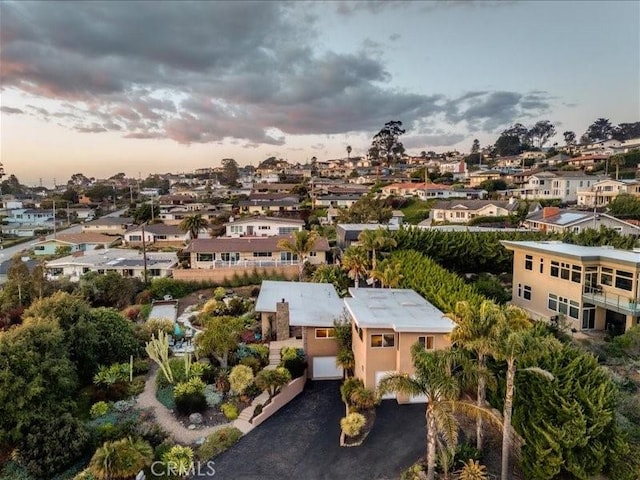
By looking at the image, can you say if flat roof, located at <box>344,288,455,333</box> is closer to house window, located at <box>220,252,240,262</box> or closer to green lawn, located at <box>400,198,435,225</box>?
house window, located at <box>220,252,240,262</box>

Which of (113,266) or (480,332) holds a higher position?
(480,332)

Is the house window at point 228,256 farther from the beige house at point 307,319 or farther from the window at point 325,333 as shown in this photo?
the window at point 325,333

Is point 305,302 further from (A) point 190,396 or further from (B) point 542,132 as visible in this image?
(B) point 542,132

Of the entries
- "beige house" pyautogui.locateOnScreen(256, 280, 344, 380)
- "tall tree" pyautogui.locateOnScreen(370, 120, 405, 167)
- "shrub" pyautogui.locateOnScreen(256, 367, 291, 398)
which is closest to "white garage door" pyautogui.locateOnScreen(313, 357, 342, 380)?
"beige house" pyautogui.locateOnScreen(256, 280, 344, 380)

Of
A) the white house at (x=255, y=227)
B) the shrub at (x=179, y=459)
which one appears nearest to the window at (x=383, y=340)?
the shrub at (x=179, y=459)

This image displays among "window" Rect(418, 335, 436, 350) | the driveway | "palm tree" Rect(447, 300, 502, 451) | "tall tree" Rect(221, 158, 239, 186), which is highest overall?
"tall tree" Rect(221, 158, 239, 186)

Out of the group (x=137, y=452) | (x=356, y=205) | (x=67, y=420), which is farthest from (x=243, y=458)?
(x=356, y=205)

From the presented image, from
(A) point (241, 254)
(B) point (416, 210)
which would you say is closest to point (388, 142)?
(B) point (416, 210)
